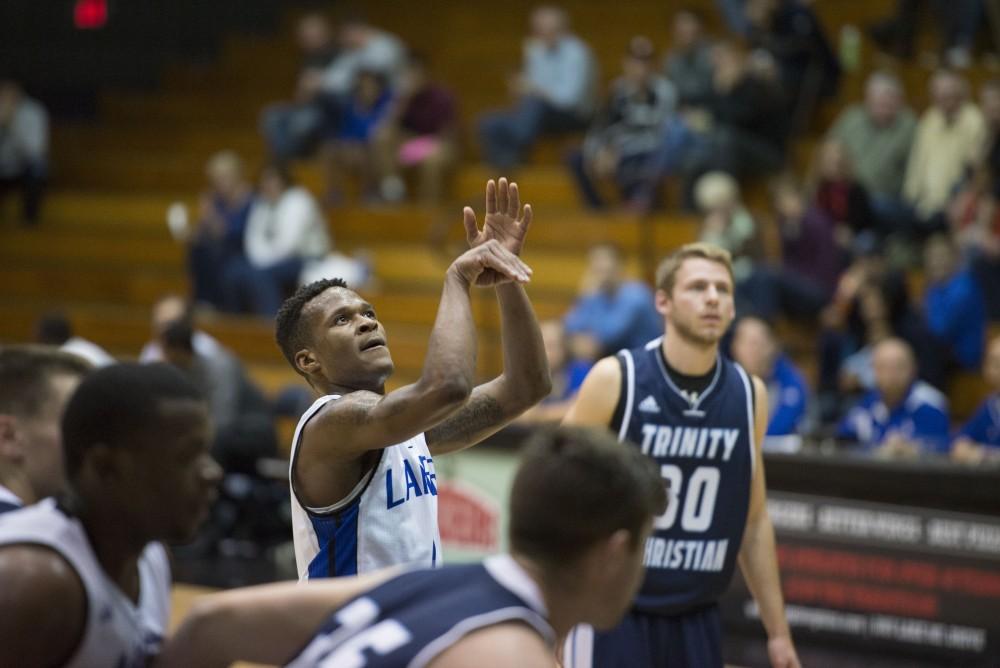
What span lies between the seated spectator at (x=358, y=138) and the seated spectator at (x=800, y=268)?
16.3 ft

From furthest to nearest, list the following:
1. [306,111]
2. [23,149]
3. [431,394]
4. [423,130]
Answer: [23,149], [306,111], [423,130], [431,394]

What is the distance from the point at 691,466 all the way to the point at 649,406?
25 cm

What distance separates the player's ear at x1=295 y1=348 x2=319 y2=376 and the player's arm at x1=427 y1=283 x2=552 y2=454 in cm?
45

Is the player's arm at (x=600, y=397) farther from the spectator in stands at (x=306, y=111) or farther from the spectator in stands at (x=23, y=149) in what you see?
the spectator in stands at (x=23, y=149)

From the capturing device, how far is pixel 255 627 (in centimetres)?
258

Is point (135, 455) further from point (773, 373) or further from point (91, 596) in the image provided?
point (773, 373)

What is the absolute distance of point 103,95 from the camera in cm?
1802

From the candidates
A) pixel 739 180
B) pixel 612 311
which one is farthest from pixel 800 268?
pixel 739 180

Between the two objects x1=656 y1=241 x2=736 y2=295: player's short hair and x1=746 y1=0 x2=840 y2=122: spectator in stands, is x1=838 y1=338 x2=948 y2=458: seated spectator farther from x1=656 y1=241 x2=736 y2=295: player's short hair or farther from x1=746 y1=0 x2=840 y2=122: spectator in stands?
x1=746 y1=0 x2=840 y2=122: spectator in stands

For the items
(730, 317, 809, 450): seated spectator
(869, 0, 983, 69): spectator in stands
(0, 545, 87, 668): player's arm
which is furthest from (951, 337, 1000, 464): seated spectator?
(0, 545, 87, 668): player's arm

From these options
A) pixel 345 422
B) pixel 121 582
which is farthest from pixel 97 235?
pixel 121 582

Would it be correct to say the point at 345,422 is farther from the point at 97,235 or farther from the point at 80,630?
the point at 97,235

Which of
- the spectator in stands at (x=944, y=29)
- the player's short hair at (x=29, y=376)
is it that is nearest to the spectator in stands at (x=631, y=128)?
the spectator in stands at (x=944, y=29)

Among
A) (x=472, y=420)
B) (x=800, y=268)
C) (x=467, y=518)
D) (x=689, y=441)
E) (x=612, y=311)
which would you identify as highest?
(x=472, y=420)
